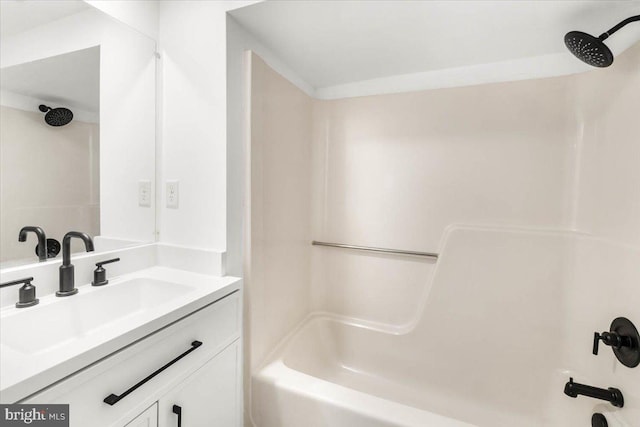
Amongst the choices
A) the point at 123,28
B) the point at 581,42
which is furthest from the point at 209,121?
the point at 581,42

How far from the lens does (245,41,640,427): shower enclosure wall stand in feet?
4.08

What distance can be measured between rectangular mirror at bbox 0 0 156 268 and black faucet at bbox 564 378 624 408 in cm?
190

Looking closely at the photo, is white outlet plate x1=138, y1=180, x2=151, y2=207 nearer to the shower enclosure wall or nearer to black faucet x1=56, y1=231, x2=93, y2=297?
black faucet x1=56, y1=231, x2=93, y2=297

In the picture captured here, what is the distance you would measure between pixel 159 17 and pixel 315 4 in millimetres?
784

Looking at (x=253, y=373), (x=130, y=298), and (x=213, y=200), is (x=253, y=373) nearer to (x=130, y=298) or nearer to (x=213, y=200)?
(x=130, y=298)

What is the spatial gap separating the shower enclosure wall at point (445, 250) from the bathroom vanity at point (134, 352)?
22 cm

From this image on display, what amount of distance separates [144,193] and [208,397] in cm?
95

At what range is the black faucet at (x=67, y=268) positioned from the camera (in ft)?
3.29

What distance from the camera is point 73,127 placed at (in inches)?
44.2

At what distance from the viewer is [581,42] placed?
3.49 ft

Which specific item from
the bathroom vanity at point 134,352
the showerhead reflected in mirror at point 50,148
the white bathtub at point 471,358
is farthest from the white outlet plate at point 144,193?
the white bathtub at point 471,358

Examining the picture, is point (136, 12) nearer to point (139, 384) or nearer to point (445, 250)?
point (139, 384)

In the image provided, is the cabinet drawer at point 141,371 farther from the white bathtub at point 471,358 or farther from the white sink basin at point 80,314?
the white bathtub at point 471,358

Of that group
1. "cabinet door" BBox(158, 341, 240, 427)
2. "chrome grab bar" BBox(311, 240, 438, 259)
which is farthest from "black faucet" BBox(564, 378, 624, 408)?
"cabinet door" BBox(158, 341, 240, 427)
